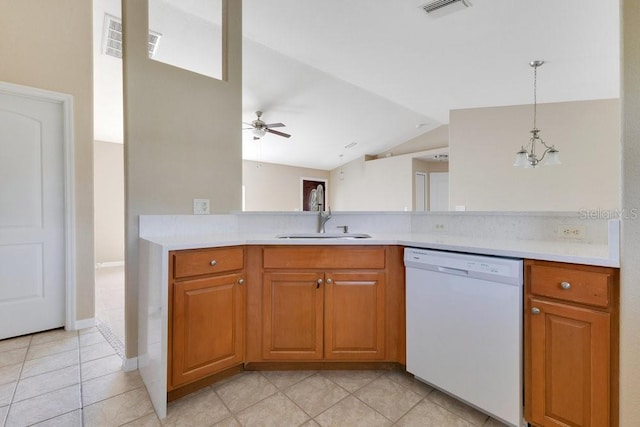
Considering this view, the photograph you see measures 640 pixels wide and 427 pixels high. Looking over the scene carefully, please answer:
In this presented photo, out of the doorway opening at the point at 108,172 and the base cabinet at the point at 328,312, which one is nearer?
the base cabinet at the point at 328,312

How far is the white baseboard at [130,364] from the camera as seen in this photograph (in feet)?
6.20

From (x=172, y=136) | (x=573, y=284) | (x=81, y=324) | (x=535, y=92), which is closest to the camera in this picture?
(x=573, y=284)

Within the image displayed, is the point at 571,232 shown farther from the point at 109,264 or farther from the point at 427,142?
the point at 109,264

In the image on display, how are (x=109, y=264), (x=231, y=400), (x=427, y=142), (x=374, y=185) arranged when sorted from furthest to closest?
1. (x=374, y=185)
2. (x=427, y=142)
3. (x=109, y=264)
4. (x=231, y=400)

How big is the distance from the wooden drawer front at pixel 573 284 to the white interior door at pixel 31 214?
11.3 feet

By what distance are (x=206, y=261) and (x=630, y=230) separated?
1867mm

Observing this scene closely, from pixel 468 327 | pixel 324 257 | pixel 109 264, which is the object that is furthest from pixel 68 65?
pixel 109 264

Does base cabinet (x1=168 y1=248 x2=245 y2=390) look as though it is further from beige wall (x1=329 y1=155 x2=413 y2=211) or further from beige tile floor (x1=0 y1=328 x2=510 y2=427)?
beige wall (x1=329 y1=155 x2=413 y2=211)

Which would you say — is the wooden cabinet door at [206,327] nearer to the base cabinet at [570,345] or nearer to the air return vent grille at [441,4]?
the base cabinet at [570,345]

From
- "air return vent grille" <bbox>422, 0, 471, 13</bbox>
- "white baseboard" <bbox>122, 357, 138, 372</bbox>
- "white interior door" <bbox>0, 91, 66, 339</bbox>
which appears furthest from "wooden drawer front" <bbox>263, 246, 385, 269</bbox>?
"air return vent grille" <bbox>422, 0, 471, 13</bbox>

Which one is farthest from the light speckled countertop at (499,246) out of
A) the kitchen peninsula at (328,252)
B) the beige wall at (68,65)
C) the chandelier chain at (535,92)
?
the chandelier chain at (535,92)

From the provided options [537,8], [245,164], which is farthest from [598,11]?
Answer: [245,164]

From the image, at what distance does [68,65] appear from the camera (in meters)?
2.46

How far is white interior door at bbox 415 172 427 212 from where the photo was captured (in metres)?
7.34
